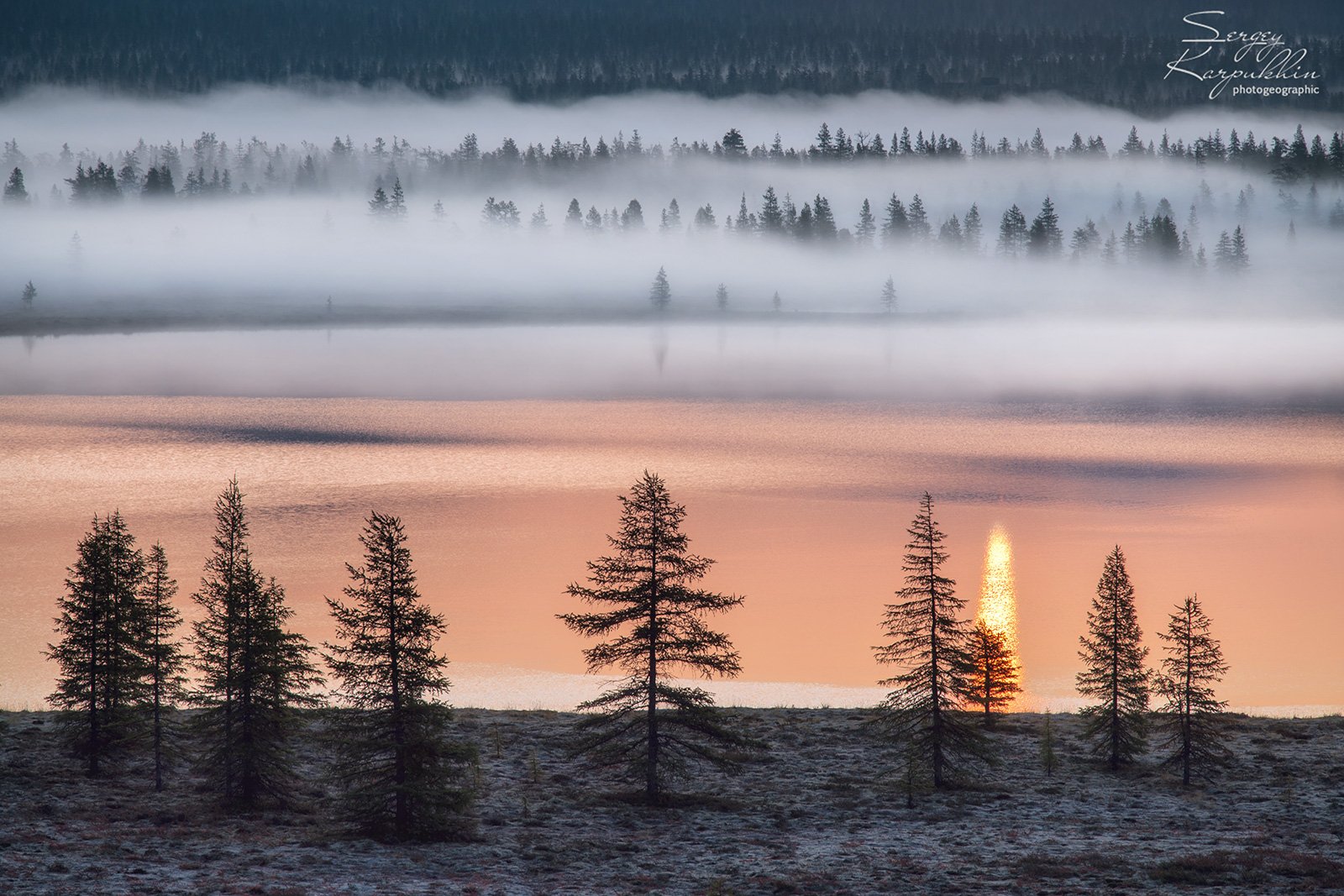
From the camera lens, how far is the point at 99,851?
36438mm

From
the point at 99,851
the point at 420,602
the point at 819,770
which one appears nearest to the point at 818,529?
the point at 420,602

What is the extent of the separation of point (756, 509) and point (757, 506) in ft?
3.96

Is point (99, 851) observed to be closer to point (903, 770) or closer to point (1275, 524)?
point (903, 770)

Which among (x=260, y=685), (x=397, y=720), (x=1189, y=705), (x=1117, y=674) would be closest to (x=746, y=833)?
(x=397, y=720)

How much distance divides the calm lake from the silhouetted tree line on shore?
1680 cm

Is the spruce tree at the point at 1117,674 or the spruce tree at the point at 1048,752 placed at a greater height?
the spruce tree at the point at 1117,674

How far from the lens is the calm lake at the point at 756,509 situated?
75.0 metres

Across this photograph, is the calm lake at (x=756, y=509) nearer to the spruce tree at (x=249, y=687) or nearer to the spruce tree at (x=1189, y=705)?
the spruce tree at (x=1189, y=705)

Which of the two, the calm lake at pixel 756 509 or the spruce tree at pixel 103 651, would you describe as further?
the calm lake at pixel 756 509

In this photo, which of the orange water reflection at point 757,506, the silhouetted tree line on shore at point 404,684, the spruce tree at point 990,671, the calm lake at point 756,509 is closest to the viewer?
the silhouetted tree line on shore at point 404,684

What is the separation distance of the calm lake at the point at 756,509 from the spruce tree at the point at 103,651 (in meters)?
17.0

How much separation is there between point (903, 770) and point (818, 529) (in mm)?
59769

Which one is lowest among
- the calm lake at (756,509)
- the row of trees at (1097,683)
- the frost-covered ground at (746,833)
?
the frost-covered ground at (746,833)

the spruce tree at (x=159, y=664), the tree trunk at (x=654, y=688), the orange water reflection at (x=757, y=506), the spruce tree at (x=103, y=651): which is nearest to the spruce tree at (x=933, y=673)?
the tree trunk at (x=654, y=688)
